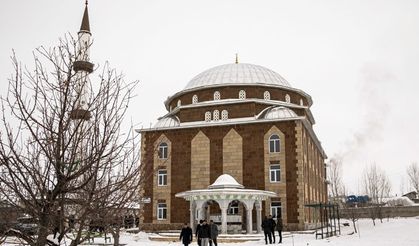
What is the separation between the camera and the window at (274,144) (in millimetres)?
28641

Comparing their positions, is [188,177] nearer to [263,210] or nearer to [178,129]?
[178,129]

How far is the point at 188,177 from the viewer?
30.0 meters

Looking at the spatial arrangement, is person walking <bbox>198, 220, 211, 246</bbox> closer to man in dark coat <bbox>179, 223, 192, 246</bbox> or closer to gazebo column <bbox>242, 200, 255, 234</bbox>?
man in dark coat <bbox>179, 223, 192, 246</bbox>

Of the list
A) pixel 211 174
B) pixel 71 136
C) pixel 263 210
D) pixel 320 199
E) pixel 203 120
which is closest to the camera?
pixel 71 136

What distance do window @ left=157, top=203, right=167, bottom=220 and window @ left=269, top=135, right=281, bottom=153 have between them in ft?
26.8

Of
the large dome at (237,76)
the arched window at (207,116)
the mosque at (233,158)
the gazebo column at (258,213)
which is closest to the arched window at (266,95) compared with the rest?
the mosque at (233,158)

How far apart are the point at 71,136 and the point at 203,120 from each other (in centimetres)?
→ 2654

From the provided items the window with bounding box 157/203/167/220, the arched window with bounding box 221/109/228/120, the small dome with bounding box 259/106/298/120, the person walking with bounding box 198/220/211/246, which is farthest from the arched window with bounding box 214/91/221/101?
the person walking with bounding box 198/220/211/246

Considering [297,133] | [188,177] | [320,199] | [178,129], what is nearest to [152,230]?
[188,177]

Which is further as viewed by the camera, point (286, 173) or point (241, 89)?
point (241, 89)

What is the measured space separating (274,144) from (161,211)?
8884 millimetres

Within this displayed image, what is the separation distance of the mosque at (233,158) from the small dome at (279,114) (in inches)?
1.5

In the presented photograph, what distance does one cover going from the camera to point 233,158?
29312mm

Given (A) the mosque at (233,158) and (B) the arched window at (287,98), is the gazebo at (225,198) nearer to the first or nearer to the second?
(A) the mosque at (233,158)
